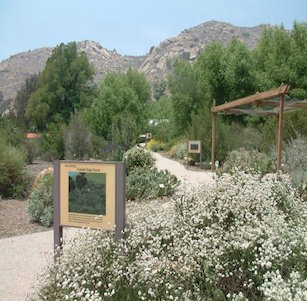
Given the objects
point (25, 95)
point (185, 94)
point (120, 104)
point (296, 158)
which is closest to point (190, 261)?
point (296, 158)

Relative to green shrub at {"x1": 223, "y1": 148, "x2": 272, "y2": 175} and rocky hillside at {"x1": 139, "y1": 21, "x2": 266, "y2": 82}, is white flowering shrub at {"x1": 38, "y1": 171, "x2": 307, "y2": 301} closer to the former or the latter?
green shrub at {"x1": 223, "y1": 148, "x2": 272, "y2": 175}

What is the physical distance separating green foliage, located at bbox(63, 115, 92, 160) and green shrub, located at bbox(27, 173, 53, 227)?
1058cm

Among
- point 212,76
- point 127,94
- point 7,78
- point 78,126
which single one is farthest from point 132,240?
point 7,78

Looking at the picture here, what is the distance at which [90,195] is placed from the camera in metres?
4.25

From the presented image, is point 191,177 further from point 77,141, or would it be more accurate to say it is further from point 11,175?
point 77,141

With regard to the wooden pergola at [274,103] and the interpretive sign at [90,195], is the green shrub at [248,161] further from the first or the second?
the interpretive sign at [90,195]

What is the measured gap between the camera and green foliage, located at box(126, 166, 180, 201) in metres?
9.07

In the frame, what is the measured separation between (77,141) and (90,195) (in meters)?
14.7

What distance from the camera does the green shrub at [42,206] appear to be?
23.4 feet

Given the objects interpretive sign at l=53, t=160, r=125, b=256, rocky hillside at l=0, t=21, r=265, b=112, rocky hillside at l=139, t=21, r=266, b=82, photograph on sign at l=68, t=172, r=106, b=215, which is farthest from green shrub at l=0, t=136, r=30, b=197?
rocky hillside at l=139, t=21, r=266, b=82

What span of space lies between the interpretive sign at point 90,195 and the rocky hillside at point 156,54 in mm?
104815

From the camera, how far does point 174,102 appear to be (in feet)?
94.1

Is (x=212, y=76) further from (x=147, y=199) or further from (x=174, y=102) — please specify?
(x=147, y=199)

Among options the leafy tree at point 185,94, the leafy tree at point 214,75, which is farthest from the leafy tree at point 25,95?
the leafy tree at point 214,75
